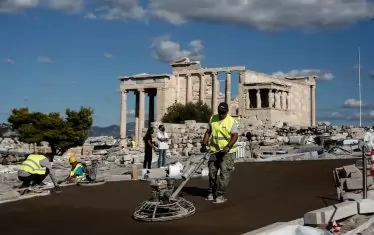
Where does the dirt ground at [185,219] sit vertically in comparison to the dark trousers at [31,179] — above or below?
below

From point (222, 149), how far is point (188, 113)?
56.2 metres

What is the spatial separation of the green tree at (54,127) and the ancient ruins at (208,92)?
23.5ft

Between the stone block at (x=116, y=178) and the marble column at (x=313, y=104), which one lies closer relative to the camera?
the stone block at (x=116, y=178)

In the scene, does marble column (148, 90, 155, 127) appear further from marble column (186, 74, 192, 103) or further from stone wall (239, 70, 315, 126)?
stone wall (239, 70, 315, 126)

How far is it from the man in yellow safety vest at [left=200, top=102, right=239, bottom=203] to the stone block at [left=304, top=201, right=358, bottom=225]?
2.86 meters

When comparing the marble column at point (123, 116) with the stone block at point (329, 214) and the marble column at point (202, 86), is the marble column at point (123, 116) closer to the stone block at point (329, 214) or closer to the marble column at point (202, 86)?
the marble column at point (202, 86)

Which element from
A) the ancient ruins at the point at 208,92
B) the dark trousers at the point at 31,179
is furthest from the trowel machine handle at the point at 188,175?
the ancient ruins at the point at 208,92

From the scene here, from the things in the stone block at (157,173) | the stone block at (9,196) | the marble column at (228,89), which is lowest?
the stone block at (9,196)

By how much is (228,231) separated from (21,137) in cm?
5986

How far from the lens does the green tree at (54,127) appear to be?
2448 inches

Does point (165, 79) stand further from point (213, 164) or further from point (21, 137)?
point (213, 164)

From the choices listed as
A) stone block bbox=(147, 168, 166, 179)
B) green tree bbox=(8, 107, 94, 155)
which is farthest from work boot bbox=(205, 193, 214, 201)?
green tree bbox=(8, 107, 94, 155)

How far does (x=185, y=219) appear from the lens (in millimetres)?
8672

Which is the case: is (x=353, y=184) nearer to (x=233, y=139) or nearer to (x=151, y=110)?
(x=233, y=139)
